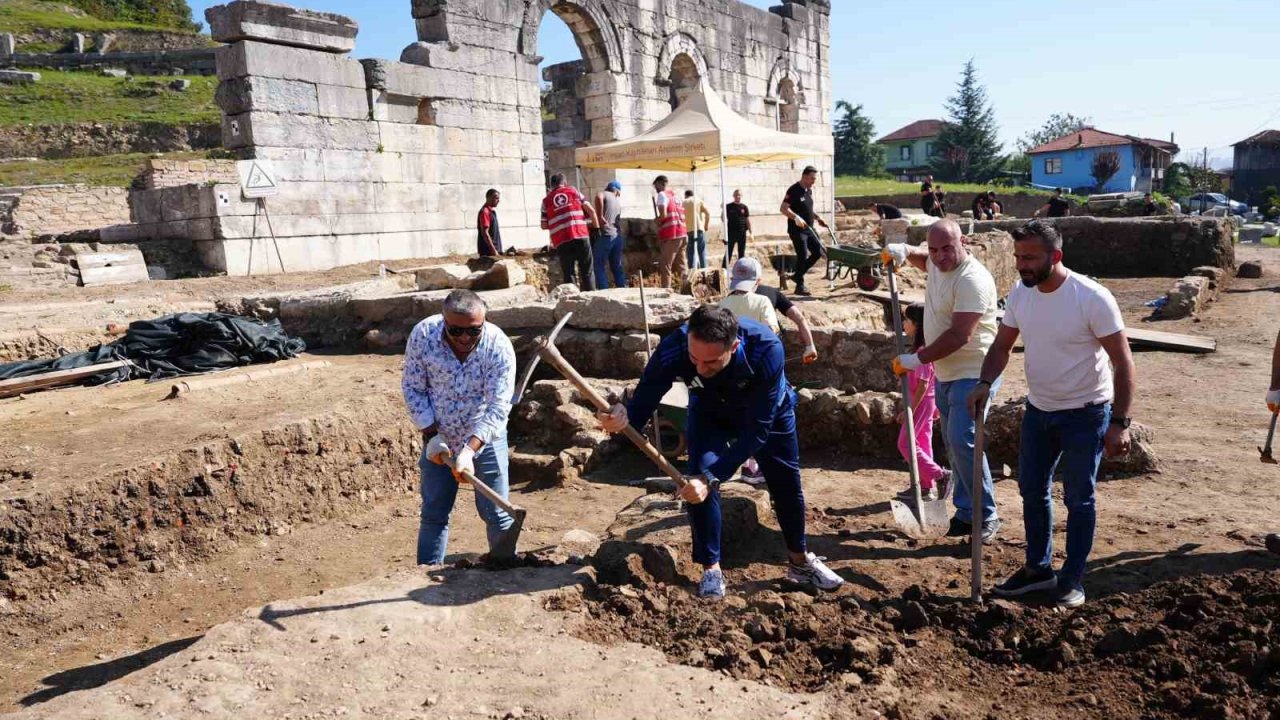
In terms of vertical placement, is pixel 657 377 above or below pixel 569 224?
below

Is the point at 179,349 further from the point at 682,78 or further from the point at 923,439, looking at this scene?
the point at 682,78

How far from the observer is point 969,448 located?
4832 millimetres

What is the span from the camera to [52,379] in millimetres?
7383

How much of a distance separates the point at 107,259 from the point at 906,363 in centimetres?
1042

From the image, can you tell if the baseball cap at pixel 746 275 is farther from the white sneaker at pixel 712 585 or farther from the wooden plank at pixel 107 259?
the wooden plank at pixel 107 259

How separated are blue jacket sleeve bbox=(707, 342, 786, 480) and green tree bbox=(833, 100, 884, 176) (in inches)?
2029

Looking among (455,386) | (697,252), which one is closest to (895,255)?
(455,386)

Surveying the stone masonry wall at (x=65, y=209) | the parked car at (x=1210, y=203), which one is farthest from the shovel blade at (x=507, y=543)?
the parked car at (x=1210, y=203)

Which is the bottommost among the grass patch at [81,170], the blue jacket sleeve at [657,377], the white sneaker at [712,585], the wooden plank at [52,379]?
the white sneaker at [712,585]

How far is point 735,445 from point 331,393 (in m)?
4.34

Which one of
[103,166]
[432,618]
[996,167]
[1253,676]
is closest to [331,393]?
[432,618]

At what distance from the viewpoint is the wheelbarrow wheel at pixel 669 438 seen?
7180mm

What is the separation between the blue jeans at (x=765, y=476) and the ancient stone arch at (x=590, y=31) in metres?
12.8

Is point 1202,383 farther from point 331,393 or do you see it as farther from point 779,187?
point 779,187
